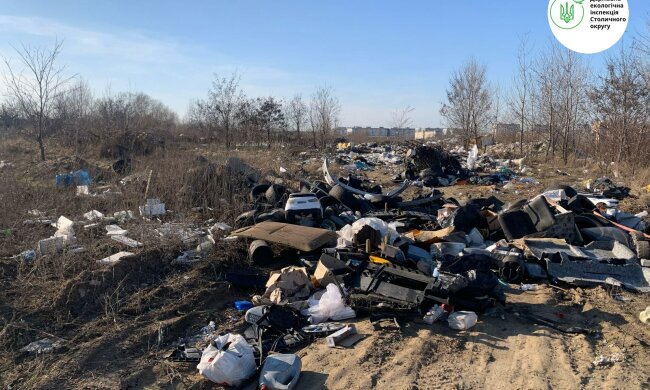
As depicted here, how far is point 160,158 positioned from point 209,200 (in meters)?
2.51

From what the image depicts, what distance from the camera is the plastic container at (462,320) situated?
11.9ft

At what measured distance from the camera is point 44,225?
6.52 meters

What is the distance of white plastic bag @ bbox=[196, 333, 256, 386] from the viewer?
292cm

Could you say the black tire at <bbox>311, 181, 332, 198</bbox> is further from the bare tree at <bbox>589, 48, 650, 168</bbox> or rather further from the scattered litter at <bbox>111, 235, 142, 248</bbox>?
the bare tree at <bbox>589, 48, 650, 168</bbox>

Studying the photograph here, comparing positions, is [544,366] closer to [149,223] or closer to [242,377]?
[242,377]

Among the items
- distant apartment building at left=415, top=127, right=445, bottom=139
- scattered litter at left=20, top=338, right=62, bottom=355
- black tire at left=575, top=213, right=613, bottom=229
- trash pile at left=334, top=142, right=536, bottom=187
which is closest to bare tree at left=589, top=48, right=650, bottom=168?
trash pile at left=334, top=142, right=536, bottom=187

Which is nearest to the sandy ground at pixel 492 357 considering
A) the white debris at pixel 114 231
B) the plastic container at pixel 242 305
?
the plastic container at pixel 242 305

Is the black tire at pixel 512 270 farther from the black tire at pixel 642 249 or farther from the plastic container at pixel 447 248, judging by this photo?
the black tire at pixel 642 249

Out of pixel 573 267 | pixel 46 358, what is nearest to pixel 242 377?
pixel 46 358

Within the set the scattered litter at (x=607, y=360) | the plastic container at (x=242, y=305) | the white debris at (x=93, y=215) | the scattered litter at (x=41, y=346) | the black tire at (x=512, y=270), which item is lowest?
the scattered litter at (x=607, y=360)

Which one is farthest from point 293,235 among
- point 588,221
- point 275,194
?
point 588,221

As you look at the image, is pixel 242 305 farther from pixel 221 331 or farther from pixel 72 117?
pixel 72 117

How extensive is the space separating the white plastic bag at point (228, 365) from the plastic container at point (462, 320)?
1649 millimetres

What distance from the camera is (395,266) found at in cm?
433
